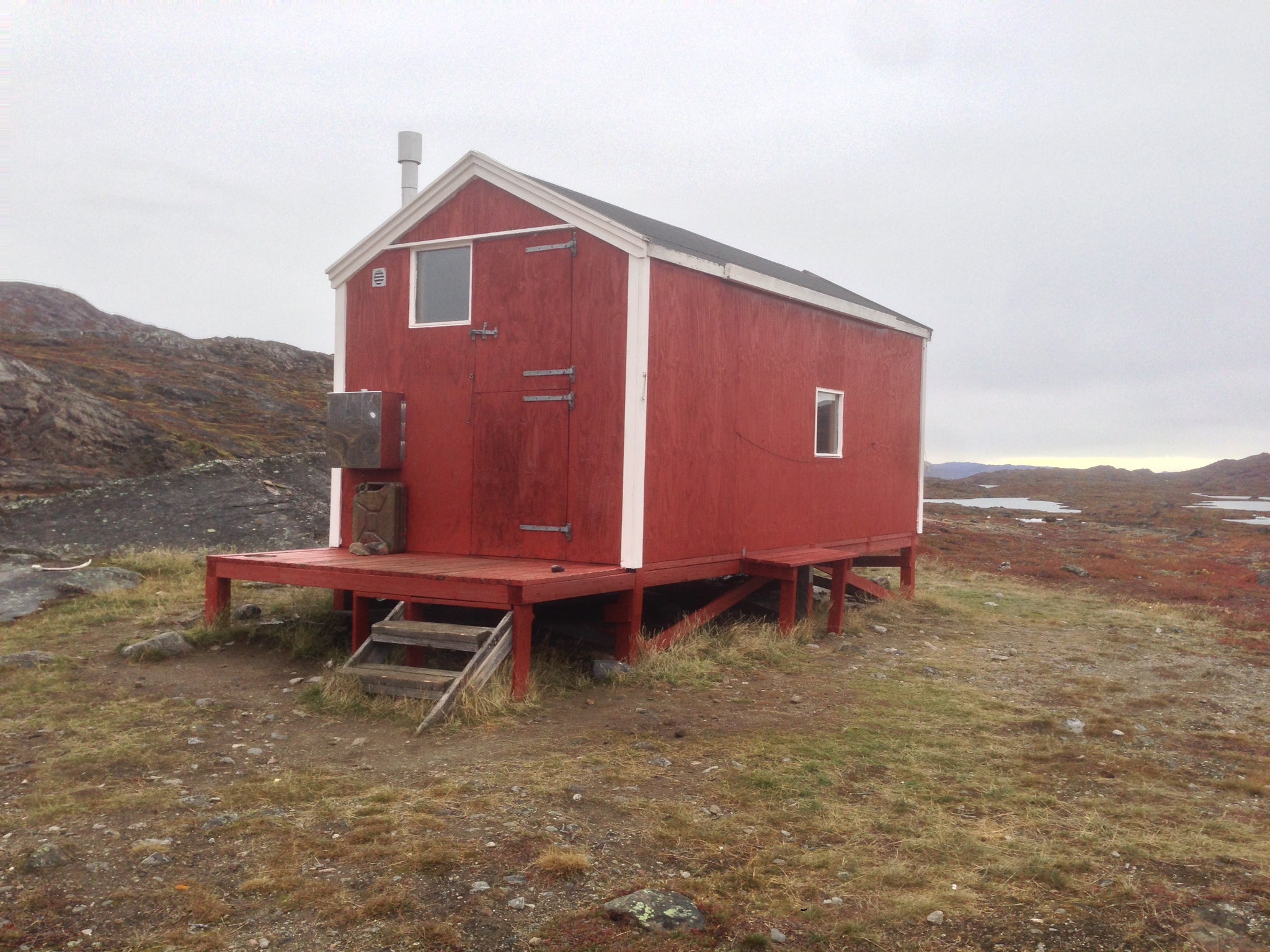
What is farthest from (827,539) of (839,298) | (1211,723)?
(1211,723)

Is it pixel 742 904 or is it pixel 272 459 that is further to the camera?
pixel 272 459

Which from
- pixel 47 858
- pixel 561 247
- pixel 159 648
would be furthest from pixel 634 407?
pixel 47 858

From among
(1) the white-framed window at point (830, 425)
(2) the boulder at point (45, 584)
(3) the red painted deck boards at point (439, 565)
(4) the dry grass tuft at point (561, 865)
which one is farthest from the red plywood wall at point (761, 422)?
(2) the boulder at point (45, 584)

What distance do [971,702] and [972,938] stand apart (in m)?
4.62

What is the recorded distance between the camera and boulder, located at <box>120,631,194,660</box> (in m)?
9.12

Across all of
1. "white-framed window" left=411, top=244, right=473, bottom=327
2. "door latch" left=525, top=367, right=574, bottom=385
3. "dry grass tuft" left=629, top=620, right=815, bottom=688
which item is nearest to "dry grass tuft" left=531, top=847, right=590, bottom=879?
"dry grass tuft" left=629, top=620, right=815, bottom=688

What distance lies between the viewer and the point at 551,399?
958 centimetres

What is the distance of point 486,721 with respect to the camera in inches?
286

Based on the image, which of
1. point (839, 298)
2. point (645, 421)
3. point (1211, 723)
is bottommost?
point (1211, 723)

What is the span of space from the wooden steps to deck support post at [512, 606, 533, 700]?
9 centimetres

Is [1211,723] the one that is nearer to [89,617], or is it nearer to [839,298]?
[839,298]

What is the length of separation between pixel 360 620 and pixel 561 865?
502 cm

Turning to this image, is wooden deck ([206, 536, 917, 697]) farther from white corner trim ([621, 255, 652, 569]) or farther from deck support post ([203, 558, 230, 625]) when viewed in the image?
white corner trim ([621, 255, 652, 569])

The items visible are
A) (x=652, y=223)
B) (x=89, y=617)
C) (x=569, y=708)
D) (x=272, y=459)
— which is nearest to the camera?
(x=569, y=708)
